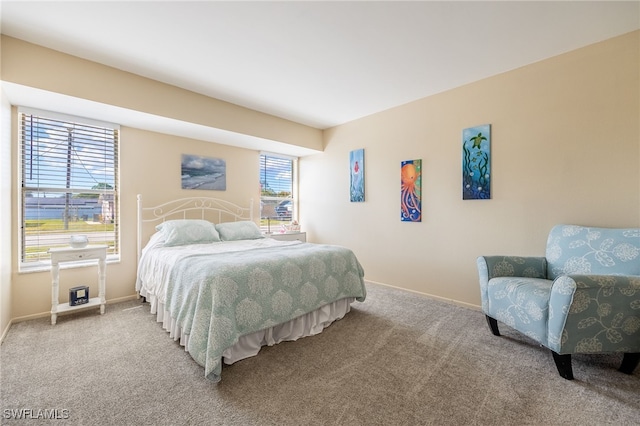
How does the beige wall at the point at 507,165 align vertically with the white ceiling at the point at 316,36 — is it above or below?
below

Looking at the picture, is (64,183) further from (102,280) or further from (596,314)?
(596,314)

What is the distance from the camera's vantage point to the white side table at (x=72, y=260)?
265 centimetres

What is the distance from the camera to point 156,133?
3682 mm

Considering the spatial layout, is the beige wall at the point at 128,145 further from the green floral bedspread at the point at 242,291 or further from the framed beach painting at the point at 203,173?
the green floral bedspread at the point at 242,291

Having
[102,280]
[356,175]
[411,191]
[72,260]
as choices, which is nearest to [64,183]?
[72,260]

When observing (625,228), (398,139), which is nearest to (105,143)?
(398,139)

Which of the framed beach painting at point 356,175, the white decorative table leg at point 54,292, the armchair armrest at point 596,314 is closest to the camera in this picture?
the armchair armrest at point 596,314

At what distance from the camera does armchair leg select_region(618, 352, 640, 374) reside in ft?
5.98

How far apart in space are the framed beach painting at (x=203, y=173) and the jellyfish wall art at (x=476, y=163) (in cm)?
351

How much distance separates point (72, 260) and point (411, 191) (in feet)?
13.2

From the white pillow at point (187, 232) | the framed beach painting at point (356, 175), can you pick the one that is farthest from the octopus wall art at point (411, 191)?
the white pillow at point (187, 232)

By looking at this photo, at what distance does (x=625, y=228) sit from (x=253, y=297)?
313 cm

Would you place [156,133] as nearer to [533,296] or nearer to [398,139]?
[398,139]

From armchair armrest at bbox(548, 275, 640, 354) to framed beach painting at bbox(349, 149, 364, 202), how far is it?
2837mm
